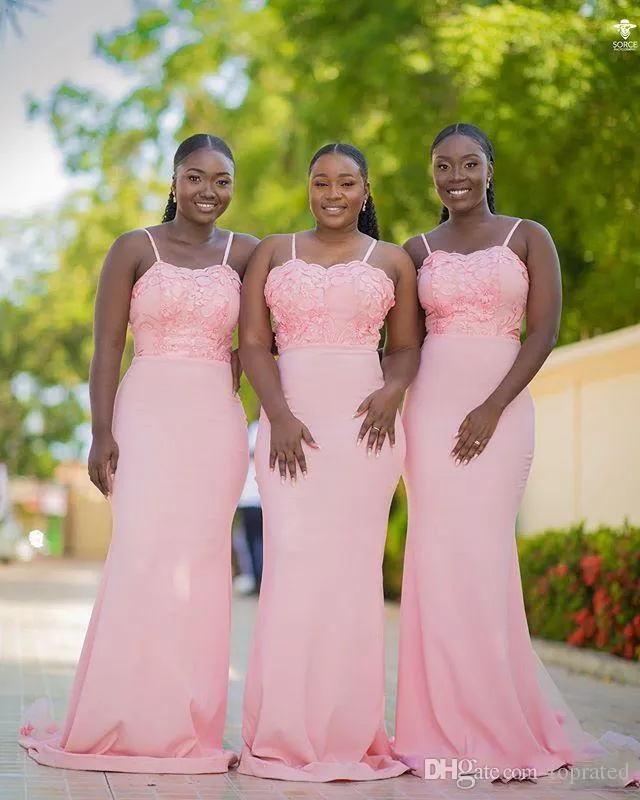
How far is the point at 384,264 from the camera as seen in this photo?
6754 millimetres

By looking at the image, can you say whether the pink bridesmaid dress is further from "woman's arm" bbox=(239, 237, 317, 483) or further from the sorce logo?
the sorce logo

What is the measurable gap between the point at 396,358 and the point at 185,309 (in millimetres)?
988

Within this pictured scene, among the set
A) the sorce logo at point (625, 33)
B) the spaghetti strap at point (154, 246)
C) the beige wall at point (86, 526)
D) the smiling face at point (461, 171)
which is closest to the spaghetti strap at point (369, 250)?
the smiling face at point (461, 171)

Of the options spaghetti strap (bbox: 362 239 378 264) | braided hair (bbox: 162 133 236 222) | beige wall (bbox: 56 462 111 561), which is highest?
braided hair (bbox: 162 133 236 222)

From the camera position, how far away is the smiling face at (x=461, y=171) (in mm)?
6797

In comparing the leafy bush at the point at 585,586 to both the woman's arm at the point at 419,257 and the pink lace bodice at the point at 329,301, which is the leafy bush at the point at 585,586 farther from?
the pink lace bodice at the point at 329,301

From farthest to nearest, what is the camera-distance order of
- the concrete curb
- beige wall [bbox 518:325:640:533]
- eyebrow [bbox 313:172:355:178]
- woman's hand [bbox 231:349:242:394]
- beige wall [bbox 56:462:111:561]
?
beige wall [bbox 56:462:111:561] < beige wall [bbox 518:325:640:533] < the concrete curb < woman's hand [bbox 231:349:242:394] < eyebrow [bbox 313:172:355:178]

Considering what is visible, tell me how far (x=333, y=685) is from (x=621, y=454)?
306 inches

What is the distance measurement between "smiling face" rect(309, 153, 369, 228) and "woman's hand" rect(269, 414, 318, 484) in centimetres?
92

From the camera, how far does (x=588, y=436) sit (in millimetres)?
14633

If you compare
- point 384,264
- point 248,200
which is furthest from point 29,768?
point 248,200

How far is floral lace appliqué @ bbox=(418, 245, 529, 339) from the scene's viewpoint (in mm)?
6750

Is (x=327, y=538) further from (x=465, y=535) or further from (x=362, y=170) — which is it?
(x=362, y=170)

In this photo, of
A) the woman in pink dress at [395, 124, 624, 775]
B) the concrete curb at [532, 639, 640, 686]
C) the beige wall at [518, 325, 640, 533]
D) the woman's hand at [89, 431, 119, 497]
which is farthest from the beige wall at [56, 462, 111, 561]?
the woman in pink dress at [395, 124, 624, 775]
